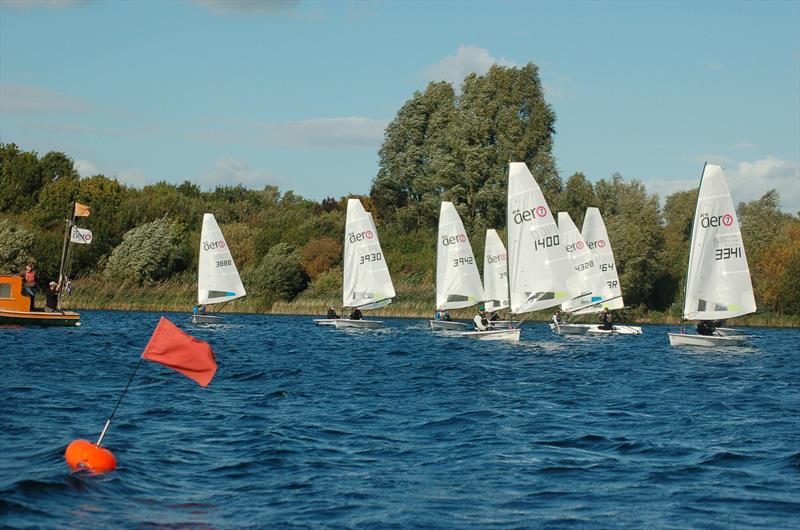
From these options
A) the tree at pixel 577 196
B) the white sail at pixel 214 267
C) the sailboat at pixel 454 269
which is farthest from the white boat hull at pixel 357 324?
the tree at pixel 577 196

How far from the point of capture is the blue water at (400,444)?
13508 mm

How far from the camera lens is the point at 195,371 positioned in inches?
618

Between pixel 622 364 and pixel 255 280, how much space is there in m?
45.0

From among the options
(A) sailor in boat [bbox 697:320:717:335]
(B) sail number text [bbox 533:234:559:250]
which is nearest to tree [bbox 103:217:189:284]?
(B) sail number text [bbox 533:234:559:250]

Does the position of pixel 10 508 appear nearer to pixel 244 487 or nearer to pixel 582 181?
pixel 244 487

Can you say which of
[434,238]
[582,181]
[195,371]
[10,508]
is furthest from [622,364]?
[582,181]

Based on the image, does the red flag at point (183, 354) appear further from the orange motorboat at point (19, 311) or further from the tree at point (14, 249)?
the tree at point (14, 249)

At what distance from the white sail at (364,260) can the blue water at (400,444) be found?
22.3 meters

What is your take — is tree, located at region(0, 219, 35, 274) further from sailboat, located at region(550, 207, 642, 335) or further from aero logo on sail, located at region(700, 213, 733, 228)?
aero logo on sail, located at region(700, 213, 733, 228)

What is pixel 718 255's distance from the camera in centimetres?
4419

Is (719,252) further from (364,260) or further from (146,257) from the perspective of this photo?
(146,257)

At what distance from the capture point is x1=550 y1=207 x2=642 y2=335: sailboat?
55.0 m

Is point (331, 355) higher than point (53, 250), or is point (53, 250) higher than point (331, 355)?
point (53, 250)

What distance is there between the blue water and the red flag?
151 centimetres
